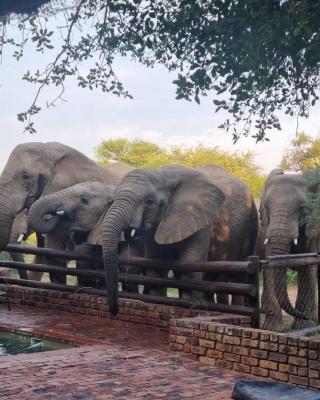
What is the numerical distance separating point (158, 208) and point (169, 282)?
3.50 ft

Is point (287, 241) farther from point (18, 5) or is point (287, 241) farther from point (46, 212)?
point (18, 5)

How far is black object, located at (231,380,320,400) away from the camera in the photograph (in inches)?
215

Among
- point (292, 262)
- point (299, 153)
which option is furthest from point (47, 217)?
point (299, 153)

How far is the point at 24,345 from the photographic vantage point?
832 cm

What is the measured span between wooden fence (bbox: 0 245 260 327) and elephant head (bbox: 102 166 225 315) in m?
0.43

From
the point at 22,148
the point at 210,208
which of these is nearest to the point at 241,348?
the point at 210,208

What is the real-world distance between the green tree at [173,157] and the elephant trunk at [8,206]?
115 ft

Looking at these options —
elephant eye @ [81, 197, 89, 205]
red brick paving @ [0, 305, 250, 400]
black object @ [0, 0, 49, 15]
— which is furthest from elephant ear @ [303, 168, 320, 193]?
elephant eye @ [81, 197, 89, 205]

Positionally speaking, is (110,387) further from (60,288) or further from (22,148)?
(22,148)

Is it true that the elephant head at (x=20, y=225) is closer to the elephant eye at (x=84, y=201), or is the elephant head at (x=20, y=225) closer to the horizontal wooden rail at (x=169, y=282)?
the horizontal wooden rail at (x=169, y=282)

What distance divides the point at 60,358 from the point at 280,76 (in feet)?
11.9

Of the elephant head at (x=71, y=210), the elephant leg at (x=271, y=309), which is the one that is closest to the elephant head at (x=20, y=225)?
the elephant head at (x=71, y=210)

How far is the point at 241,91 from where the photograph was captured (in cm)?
534

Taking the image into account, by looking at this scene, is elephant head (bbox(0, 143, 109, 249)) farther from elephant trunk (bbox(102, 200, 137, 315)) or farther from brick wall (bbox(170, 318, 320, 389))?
brick wall (bbox(170, 318, 320, 389))
